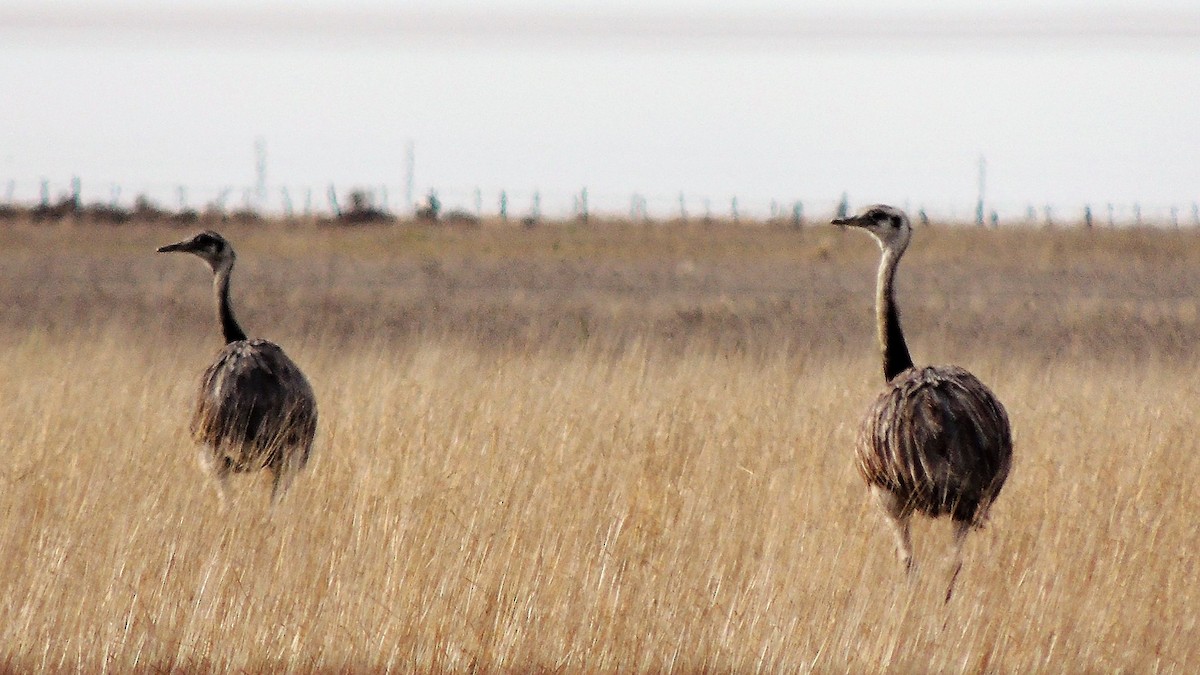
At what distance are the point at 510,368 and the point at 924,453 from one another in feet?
19.4

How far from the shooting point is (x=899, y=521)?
6.91 meters

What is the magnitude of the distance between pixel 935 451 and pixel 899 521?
38 centimetres

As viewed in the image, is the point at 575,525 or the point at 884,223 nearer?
the point at 575,525

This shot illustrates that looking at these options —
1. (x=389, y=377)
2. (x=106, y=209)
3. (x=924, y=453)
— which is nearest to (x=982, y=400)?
(x=924, y=453)

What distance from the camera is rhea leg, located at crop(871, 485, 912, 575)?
22.5 feet

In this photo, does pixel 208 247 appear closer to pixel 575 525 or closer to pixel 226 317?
pixel 226 317

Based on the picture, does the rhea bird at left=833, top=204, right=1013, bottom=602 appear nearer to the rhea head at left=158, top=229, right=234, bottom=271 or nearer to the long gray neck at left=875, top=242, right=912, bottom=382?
the long gray neck at left=875, top=242, right=912, bottom=382

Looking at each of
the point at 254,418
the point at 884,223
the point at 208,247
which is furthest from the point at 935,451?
the point at 208,247

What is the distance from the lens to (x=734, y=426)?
9312 mm

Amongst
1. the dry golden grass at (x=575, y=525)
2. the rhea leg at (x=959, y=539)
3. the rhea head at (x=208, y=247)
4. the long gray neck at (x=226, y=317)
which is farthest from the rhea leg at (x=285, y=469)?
the rhea leg at (x=959, y=539)

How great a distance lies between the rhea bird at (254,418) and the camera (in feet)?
25.9

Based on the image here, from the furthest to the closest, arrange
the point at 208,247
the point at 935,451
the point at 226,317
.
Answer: the point at 208,247, the point at 226,317, the point at 935,451

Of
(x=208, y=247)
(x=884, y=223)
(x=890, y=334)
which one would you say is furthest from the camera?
(x=208, y=247)

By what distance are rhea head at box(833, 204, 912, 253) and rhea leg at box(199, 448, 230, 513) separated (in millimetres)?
3185
